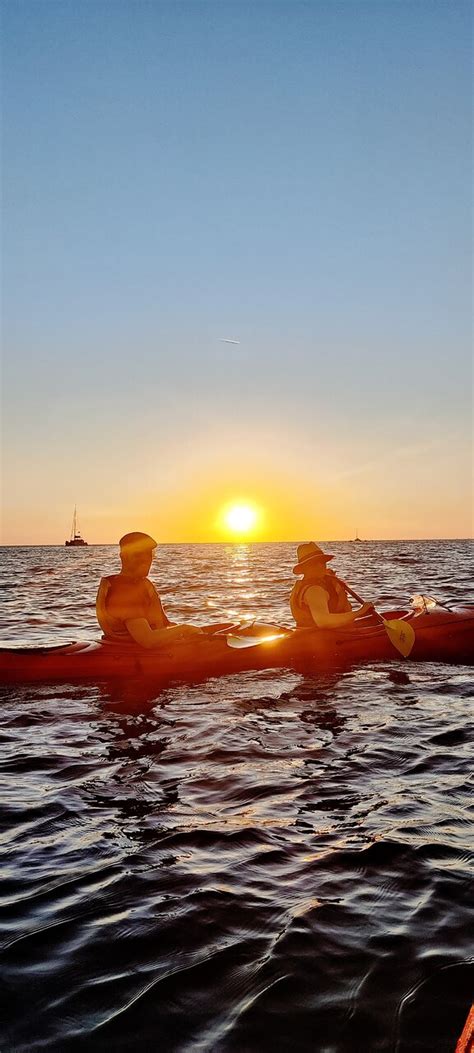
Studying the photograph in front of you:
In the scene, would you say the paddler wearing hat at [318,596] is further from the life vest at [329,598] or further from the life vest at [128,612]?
the life vest at [128,612]

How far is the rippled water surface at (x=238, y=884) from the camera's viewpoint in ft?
7.91

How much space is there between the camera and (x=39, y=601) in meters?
20.7

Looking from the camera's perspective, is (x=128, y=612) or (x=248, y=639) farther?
(x=248, y=639)

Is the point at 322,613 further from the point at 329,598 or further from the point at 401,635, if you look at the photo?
the point at 401,635

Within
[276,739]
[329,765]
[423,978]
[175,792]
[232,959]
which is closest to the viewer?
[423,978]

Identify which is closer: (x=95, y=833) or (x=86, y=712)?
(x=95, y=833)

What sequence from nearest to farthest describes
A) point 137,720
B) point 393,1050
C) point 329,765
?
point 393,1050 → point 329,765 → point 137,720

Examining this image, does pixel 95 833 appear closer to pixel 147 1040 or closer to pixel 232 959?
pixel 232 959

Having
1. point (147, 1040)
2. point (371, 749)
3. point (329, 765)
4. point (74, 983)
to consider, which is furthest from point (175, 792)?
point (147, 1040)

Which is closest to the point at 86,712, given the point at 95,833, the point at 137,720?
the point at 137,720

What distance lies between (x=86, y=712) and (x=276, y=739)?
7.12ft

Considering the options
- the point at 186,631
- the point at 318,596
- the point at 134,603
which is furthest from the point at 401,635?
the point at 134,603

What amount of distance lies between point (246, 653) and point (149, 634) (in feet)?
4.19

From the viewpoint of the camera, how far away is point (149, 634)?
836cm
